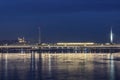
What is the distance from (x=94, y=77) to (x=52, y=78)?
169 inches

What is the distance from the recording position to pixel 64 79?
49625 millimetres

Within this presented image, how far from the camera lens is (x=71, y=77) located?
5178 cm

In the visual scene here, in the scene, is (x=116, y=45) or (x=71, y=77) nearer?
(x=71, y=77)

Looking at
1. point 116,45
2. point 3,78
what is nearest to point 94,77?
point 3,78

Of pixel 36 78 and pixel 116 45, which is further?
pixel 116 45

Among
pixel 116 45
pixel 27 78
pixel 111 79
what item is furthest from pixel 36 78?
pixel 116 45

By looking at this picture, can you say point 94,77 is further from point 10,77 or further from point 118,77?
point 10,77

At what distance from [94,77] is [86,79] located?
2.35 m

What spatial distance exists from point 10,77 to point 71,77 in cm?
624

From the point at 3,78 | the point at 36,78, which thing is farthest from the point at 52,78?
the point at 3,78

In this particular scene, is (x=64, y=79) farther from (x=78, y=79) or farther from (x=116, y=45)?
(x=116, y=45)

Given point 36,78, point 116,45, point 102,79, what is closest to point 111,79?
point 102,79

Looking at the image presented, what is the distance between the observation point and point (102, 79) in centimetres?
4953

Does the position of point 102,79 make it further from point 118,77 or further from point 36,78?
point 36,78
